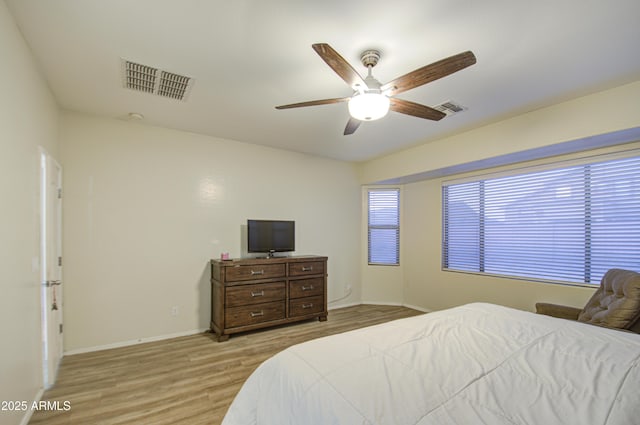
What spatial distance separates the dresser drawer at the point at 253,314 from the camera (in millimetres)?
3490

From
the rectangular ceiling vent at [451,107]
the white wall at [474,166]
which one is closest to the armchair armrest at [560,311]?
the white wall at [474,166]

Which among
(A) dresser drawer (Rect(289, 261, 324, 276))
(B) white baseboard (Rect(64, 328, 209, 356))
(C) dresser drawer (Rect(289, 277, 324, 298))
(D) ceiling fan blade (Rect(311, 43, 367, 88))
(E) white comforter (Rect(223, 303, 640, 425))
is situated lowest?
(B) white baseboard (Rect(64, 328, 209, 356))

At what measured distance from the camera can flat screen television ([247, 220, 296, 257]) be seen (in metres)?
4.01

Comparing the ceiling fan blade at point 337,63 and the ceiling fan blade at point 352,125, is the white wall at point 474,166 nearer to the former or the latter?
the ceiling fan blade at point 352,125

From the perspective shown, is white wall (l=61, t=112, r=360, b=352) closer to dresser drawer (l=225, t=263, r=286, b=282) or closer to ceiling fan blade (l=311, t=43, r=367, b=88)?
dresser drawer (l=225, t=263, r=286, b=282)

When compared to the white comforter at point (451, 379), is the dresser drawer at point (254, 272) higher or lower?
lower

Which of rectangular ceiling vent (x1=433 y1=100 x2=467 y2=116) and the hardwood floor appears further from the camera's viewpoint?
rectangular ceiling vent (x1=433 y1=100 x2=467 y2=116)

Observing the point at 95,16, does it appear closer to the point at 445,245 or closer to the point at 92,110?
the point at 92,110

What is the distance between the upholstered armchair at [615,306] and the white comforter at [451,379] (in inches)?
22.4

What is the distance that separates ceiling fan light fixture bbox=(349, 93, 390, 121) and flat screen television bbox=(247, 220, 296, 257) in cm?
253

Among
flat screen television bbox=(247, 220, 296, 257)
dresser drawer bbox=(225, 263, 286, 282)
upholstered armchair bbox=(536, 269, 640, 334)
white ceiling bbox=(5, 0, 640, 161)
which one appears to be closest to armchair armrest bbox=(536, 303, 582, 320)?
upholstered armchair bbox=(536, 269, 640, 334)

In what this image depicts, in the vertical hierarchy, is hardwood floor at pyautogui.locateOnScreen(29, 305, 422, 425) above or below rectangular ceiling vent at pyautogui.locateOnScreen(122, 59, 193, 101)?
below

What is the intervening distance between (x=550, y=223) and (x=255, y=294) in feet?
12.2

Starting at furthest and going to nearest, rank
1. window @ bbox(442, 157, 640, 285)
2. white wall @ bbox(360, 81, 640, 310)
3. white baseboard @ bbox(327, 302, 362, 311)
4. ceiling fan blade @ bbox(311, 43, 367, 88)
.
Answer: white baseboard @ bbox(327, 302, 362, 311), window @ bbox(442, 157, 640, 285), white wall @ bbox(360, 81, 640, 310), ceiling fan blade @ bbox(311, 43, 367, 88)
